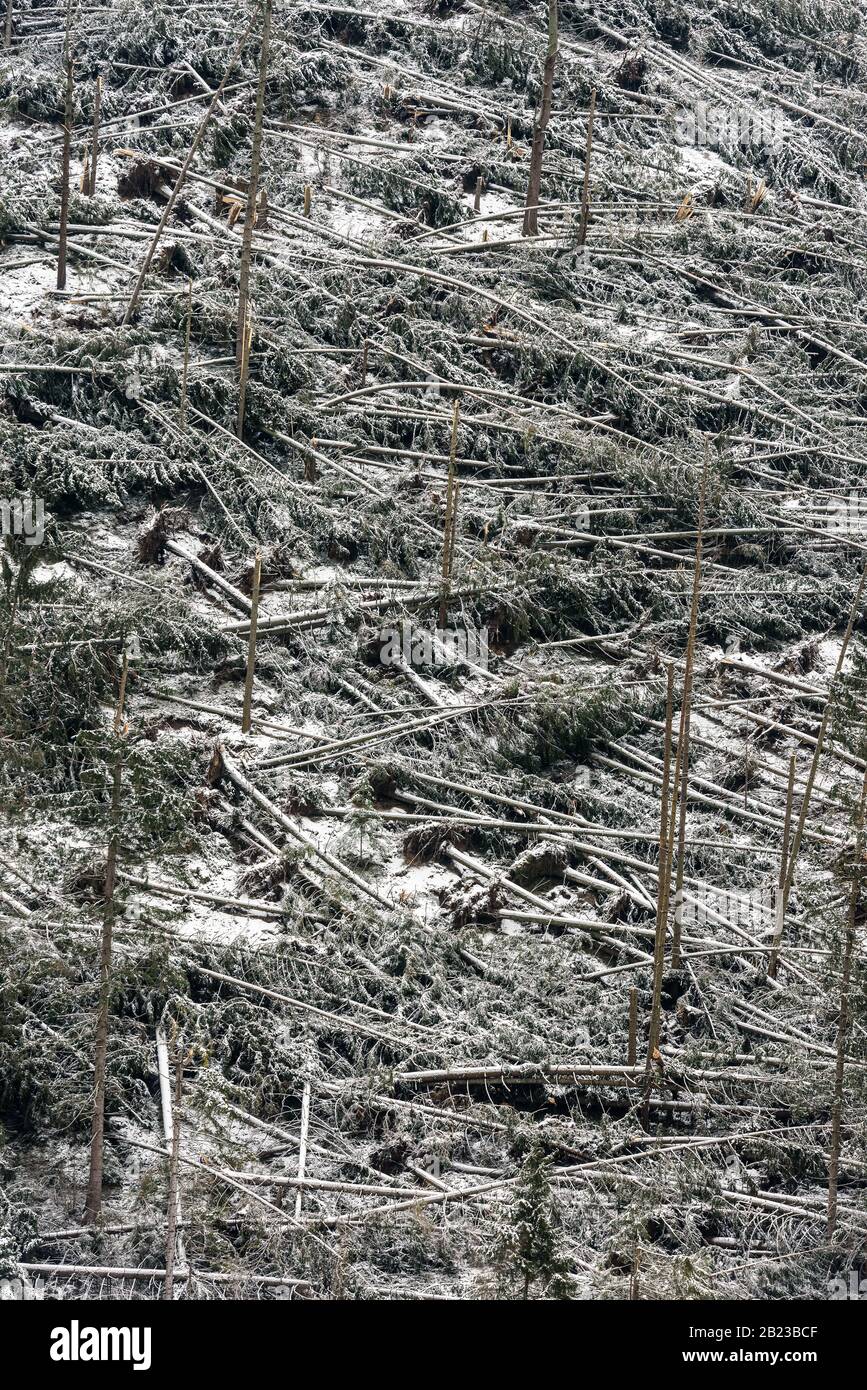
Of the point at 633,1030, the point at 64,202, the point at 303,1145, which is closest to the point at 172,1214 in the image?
the point at 303,1145

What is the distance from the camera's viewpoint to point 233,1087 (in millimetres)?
14695

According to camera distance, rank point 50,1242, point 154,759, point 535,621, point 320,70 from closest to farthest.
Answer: point 50,1242 → point 154,759 → point 535,621 → point 320,70

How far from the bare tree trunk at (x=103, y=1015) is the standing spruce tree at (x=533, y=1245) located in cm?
268

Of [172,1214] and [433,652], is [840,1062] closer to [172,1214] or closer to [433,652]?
[172,1214]

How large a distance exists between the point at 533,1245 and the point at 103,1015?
3.13 metres

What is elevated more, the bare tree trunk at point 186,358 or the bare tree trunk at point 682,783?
the bare tree trunk at point 186,358

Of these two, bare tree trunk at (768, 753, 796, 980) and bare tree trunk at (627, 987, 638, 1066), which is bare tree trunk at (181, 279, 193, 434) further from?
bare tree trunk at (627, 987, 638, 1066)

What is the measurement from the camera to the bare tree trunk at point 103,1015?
1311 centimetres

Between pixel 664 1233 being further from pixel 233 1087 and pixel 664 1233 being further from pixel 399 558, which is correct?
pixel 399 558

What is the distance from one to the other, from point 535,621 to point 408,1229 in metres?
8.23

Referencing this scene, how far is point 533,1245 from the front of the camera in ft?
41.5

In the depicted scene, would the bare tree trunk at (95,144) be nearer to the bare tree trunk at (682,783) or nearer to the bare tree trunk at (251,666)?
the bare tree trunk at (251,666)

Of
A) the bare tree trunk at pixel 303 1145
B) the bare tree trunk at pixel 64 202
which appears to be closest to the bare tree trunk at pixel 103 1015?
the bare tree trunk at pixel 303 1145
